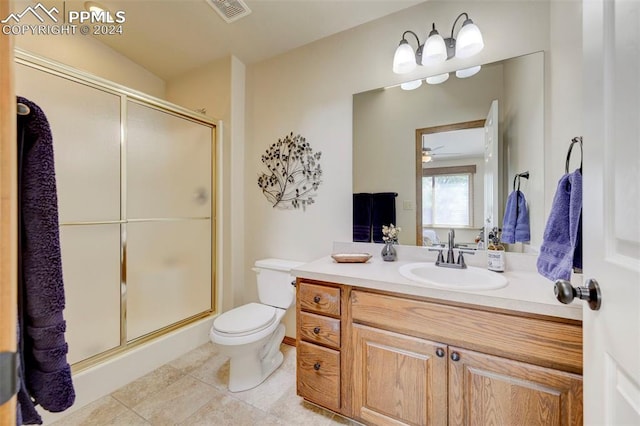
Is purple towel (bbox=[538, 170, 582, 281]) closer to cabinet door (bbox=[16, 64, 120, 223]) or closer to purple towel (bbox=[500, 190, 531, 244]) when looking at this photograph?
purple towel (bbox=[500, 190, 531, 244])

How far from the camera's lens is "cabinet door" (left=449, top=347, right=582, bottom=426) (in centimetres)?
89

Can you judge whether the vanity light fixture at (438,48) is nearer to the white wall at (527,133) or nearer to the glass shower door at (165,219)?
the white wall at (527,133)

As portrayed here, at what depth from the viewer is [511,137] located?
1.45 m

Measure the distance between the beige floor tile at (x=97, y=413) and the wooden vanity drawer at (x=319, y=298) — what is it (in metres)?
1.20

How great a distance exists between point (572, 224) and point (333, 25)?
1.92 meters

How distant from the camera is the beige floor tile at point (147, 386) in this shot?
1.54 m

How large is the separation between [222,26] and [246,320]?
2.17 m

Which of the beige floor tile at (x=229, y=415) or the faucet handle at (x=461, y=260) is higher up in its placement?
the faucet handle at (x=461, y=260)

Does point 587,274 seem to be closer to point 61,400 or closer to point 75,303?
point 61,400

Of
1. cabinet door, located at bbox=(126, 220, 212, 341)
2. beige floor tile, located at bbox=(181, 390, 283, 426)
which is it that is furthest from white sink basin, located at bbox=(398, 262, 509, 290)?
cabinet door, located at bbox=(126, 220, 212, 341)

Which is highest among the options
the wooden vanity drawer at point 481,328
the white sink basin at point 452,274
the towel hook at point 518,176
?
the towel hook at point 518,176

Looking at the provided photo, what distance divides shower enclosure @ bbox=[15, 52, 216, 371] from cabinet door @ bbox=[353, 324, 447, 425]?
158 cm

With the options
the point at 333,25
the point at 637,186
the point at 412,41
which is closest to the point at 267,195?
the point at 333,25

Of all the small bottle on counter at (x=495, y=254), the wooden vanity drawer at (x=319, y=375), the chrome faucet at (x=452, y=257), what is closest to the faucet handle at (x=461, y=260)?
the chrome faucet at (x=452, y=257)
